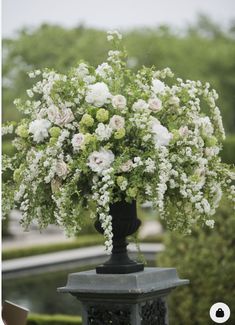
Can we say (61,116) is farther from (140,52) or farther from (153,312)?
(140,52)

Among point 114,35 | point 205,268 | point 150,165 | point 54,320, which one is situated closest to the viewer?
point 150,165

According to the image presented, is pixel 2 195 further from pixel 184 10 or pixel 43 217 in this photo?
pixel 184 10

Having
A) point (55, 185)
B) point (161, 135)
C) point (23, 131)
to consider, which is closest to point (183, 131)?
point (161, 135)

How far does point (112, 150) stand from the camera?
9.93ft

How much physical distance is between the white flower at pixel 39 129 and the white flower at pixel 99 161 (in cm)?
25

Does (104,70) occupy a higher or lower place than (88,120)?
→ higher

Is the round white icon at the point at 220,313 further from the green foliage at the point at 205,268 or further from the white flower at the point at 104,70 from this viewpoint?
the white flower at the point at 104,70

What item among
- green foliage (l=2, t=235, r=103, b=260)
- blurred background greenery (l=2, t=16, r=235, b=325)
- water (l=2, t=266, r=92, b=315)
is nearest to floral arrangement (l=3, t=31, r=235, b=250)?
water (l=2, t=266, r=92, b=315)

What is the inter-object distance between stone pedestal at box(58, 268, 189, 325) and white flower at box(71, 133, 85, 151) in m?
0.52

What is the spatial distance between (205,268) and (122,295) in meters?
2.60

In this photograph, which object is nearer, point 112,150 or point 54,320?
point 112,150

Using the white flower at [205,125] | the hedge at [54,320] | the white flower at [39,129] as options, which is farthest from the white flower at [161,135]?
the hedge at [54,320]

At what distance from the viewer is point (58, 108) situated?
3070 mm

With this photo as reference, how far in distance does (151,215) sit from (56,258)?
13.4m
